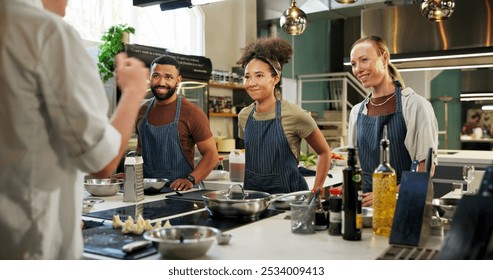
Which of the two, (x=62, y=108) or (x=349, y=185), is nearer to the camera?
(x=62, y=108)

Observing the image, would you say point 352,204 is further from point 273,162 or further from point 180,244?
point 273,162

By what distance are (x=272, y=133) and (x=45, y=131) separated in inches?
57.1

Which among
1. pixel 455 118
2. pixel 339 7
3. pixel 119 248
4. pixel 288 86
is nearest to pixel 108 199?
pixel 119 248

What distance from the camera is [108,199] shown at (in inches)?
80.9

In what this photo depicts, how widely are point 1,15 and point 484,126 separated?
301 inches

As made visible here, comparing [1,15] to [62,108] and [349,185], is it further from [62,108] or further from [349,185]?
[349,185]

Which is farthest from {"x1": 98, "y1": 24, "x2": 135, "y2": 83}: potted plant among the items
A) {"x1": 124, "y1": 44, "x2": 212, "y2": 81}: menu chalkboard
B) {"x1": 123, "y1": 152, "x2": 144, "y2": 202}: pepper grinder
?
{"x1": 123, "y1": 152, "x2": 144, "y2": 202}: pepper grinder

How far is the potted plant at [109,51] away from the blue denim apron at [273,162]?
230 centimetres

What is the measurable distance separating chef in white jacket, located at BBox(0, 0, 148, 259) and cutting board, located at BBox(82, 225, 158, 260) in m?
0.16

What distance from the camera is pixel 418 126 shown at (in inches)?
85.7

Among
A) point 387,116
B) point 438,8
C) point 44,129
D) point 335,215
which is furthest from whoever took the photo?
point 438,8

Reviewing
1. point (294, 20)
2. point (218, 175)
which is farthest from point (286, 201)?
point (294, 20)

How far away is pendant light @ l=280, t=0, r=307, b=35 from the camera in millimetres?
3564

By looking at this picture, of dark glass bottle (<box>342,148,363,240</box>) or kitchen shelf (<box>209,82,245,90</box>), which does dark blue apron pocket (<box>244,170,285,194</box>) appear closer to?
dark glass bottle (<box>342,148,363,240</box>)
